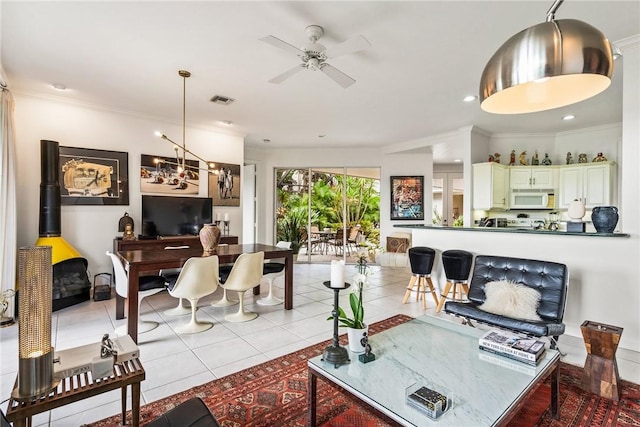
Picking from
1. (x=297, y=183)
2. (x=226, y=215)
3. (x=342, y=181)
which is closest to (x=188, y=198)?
(x=226, y=215)

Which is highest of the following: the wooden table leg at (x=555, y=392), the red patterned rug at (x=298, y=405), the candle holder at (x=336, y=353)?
the candle holder at (x=336, y=353)

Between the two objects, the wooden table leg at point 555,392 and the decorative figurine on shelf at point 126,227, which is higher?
the decorative figurine on shelf at point 126,227

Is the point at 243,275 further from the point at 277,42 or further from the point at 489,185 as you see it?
the point at 489,185

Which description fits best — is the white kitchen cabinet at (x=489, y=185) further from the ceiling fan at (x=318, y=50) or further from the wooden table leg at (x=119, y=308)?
the wooden table leg at (x=119, y=308)

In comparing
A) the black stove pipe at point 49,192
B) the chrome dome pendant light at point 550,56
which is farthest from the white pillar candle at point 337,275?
the black stove pipe at point 49,192

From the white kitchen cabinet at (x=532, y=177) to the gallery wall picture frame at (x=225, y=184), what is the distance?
537cm

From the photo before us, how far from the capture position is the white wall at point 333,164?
745 cm

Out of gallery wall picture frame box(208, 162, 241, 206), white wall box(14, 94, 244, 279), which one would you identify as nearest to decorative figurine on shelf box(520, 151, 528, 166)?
gallery wall picture frame box(208, 162, 241, 206)

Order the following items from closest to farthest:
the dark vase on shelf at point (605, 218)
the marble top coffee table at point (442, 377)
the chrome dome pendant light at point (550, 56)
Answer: the chrome dome pendant light at point (550, 56) < the marble top coffee table at point (442, 377) < the dark vase on shelf at point (605, 218)

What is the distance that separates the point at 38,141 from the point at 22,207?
0.91 m

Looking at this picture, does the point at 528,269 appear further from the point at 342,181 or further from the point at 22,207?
the point at 22,207

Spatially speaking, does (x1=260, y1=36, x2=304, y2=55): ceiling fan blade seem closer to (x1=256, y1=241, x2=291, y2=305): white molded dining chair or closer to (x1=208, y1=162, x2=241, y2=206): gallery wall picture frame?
(x1=256, y1=241, x2=291, y2=305): white molded dining chair

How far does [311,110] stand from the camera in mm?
4828

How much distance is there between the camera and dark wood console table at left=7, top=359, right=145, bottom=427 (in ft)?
4.14
